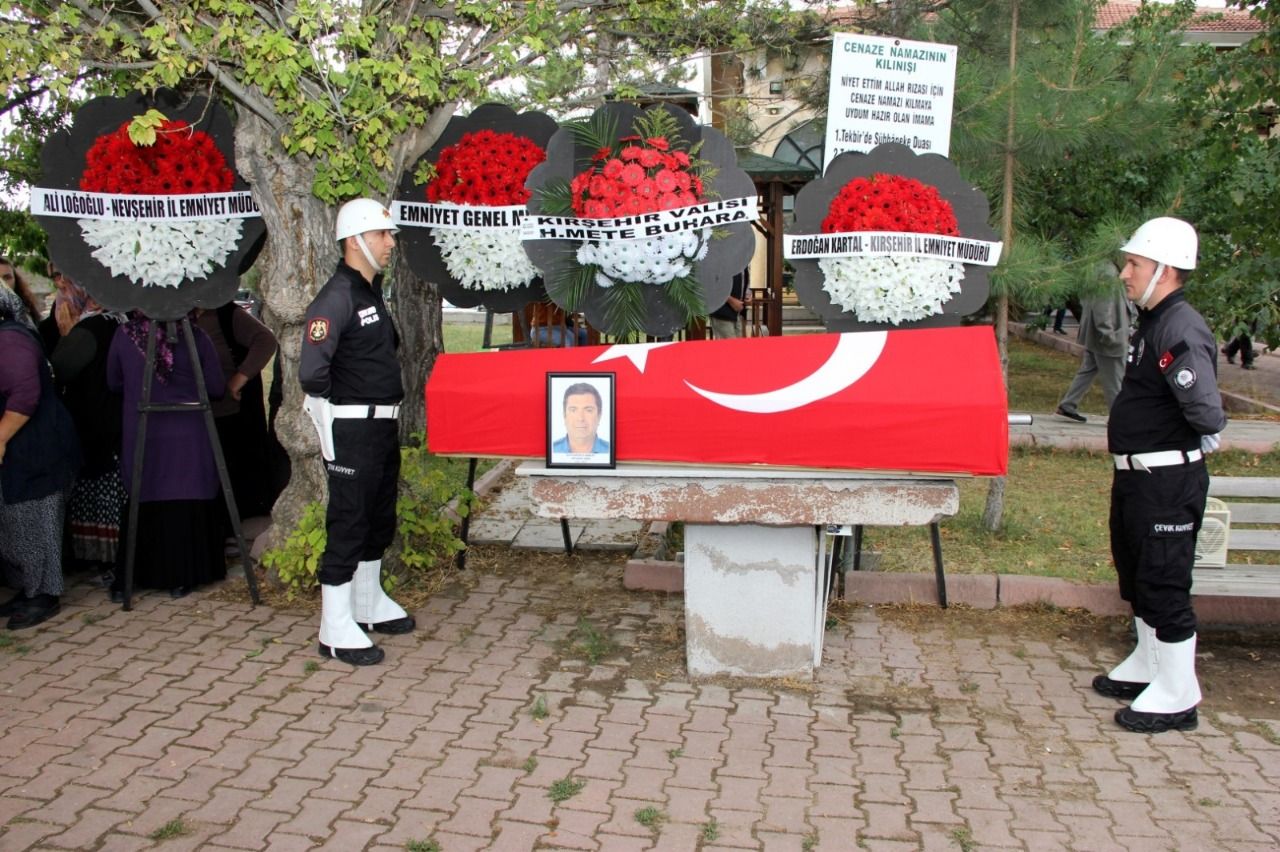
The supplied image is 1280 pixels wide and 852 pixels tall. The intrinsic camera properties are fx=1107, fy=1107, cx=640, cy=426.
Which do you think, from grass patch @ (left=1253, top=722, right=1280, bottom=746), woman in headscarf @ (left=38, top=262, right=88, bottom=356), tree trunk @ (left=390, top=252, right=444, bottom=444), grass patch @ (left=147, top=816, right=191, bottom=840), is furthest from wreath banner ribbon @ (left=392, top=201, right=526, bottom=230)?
grass patch @ (left=1253, top=722, right=1280, bottom=746)

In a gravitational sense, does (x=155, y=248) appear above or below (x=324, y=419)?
above

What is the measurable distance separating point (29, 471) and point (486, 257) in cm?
249

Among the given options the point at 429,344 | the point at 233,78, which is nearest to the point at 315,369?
the point at 233,78

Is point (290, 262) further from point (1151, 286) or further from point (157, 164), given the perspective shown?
point (1151, 286)

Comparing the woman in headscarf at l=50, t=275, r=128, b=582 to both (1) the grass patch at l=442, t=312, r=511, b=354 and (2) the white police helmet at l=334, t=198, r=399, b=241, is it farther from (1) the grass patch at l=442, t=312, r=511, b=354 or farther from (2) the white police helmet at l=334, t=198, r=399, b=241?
(1) the grass patch at l=442, t=312, r=511, b=354

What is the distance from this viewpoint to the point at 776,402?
434 cm

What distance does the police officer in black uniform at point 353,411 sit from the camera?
4.86 meters

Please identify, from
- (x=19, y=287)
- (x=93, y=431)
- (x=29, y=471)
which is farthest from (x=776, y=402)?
(x=19, y=287)

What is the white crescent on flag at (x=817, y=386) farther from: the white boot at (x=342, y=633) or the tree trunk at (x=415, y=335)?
the tree trunk at (x=415, y=335)

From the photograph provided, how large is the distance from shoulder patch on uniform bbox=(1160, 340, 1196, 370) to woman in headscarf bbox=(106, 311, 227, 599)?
4.52 metres

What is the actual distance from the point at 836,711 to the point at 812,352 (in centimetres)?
144

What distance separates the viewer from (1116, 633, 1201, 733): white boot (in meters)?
4.23

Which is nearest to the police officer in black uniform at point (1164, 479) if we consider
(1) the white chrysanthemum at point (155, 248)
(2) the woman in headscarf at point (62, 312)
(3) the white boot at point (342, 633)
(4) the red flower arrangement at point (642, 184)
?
(4) the red flower arrangement at point (642, 184)

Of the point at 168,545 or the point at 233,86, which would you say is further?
the point at 168,545
